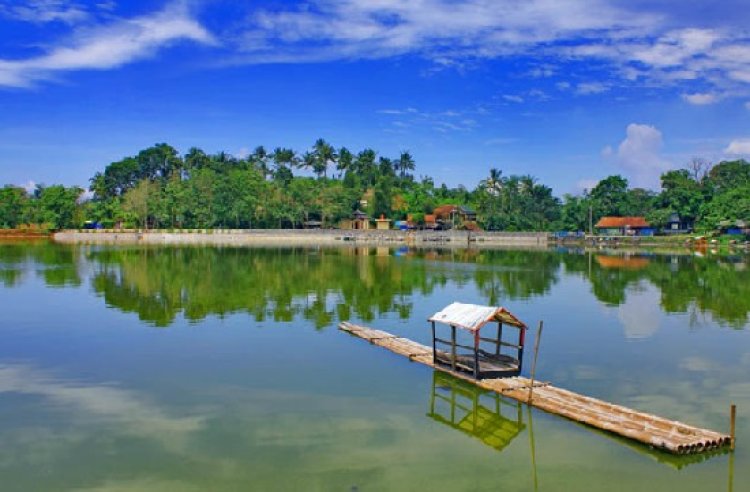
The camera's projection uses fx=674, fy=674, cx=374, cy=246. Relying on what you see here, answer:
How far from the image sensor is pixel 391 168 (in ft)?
454

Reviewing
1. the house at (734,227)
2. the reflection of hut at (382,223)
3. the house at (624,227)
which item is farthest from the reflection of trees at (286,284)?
the reflection of hut at (382,223)

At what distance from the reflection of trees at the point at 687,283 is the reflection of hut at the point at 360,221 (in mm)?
57109

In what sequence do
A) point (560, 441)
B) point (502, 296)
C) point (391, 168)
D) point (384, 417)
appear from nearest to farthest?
1. point (560, 441)
2. point (384, 417)
3. point (502, 296)
4. point (391, 168)

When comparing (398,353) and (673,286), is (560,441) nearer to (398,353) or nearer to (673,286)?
(398,353)

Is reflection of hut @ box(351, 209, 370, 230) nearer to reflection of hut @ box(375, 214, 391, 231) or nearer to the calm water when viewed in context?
reflection of hut @ box(375, 214, 391, 231)

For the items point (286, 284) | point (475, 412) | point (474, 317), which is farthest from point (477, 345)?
point (286, 284)

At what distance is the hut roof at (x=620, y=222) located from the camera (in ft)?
355

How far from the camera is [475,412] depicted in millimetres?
14789

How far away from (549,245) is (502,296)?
67.9 metres

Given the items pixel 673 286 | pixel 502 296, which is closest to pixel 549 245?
pixel 673 286

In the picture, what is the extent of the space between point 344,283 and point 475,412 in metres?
24.8

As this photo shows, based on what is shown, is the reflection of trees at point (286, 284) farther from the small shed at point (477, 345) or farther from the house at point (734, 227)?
the house at point (734, 227)

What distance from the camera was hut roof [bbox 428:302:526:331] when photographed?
1631 centimetres

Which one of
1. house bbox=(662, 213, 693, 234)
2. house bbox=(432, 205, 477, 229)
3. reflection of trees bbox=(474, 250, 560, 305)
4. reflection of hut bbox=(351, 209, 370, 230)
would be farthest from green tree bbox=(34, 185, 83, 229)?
house bbox=(662, 213, 693, 234)
